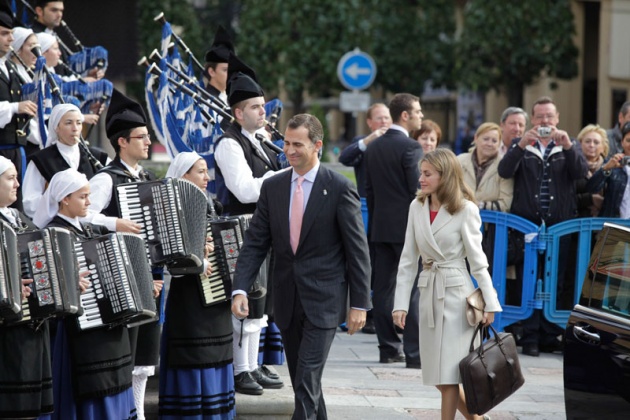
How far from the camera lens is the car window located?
7.55 metres

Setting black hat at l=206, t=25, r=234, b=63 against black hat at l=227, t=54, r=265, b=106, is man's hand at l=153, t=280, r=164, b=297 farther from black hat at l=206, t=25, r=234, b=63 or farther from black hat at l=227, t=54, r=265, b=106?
black hat at l=206, t=25, r=234, b=63

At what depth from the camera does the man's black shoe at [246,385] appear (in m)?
8.89

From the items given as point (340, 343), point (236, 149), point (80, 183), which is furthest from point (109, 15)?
point (80, 183)

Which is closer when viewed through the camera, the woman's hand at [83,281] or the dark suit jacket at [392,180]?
the woman's hand at [83,281]

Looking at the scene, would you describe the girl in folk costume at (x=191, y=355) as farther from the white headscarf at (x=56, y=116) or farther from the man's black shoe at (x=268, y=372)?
the white headscarf at (x=56, y=116)

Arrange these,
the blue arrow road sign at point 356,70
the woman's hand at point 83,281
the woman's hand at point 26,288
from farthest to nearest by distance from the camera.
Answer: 1. the blue arrow road sign at point 356,70
2. the woman's hand at point 83,281
3. the woman's hand at point 26,288

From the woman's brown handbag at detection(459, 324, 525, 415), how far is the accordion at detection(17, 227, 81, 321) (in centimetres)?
248

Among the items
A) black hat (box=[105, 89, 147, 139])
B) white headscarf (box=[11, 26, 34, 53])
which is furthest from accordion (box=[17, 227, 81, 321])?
white headscarf (box=[11, 26, 34, 53])

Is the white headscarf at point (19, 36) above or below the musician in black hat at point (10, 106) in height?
above

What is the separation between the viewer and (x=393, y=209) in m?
10.9

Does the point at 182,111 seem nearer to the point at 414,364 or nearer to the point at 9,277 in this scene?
the point at 414,364

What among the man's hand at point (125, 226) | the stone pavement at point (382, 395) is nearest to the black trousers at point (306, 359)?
the man's hand at point (125, 226)

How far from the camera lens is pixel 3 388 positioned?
686cm

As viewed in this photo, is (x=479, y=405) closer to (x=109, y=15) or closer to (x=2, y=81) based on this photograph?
(x=2, y=81)
